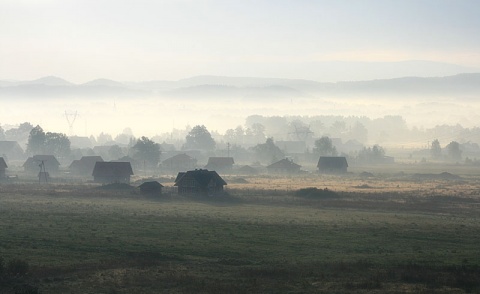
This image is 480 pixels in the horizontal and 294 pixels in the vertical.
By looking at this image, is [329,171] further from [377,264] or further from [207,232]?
[377,264]

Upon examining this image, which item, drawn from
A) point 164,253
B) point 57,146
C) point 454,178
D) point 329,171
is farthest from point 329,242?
point 57,146

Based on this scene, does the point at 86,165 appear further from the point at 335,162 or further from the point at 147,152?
the point at 335,162

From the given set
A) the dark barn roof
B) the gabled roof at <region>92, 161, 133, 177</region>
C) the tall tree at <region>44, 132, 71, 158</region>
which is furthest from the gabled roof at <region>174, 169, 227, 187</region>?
the tall tree at <region>44, 132, 71, 158</region>

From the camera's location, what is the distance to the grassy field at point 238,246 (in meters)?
35.8

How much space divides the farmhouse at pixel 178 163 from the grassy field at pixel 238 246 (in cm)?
8745

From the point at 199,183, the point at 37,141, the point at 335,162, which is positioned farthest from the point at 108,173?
the point at 37,141

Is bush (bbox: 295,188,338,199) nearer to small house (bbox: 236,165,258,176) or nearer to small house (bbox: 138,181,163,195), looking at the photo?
small house (bbox: 138,181,163,195)

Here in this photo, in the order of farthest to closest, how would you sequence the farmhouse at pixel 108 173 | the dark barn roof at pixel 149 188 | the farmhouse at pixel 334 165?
the farmhouse at pixel 334 165 < the farmhouse at pixel 108 173 < the dark barn roof at pixel 149 188

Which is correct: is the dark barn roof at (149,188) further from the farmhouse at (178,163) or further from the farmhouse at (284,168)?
the farmhouse at (178,163)

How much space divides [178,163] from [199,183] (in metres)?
79.4

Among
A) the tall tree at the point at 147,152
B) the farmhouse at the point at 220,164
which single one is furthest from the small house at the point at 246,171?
the tall tree at the point at 147,152

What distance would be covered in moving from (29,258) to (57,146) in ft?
522

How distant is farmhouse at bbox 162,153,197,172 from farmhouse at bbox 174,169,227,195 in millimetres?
71926

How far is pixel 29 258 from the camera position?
40.2 meters
